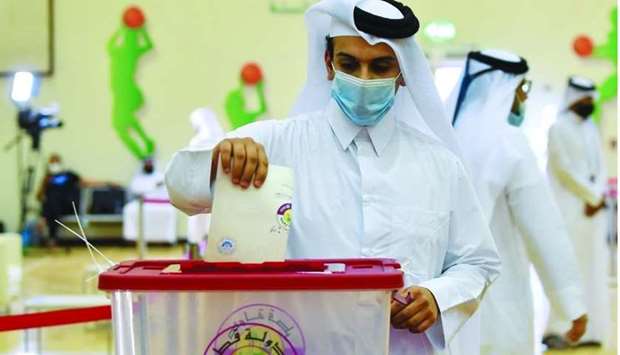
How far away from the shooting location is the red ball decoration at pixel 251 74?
12656 mm

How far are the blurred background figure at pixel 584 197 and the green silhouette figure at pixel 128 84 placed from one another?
761 centimetres

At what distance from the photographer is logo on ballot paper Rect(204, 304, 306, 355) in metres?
1.23

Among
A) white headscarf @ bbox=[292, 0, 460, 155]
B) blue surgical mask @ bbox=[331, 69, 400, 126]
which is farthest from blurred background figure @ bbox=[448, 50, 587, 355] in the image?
blue surgical mask @ bbox=[331, 69, 400, 126]

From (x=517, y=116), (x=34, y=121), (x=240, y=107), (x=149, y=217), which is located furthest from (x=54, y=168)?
(x=517, y=116)

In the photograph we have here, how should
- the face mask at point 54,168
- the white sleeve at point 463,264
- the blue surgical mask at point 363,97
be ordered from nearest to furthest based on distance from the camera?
the white sleeve at point 463,264 → the blue surgical mask at point 363,97 → the face mask at point 54,168

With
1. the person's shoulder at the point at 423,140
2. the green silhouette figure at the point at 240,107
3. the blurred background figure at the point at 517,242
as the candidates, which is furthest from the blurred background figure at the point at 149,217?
the person's shoulder at the point at 423,140

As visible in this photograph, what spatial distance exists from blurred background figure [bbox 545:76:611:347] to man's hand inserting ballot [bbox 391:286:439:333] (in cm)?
478

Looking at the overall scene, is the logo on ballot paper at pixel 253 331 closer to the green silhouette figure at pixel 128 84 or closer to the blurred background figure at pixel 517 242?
the blurred background figure at pixel 517 242

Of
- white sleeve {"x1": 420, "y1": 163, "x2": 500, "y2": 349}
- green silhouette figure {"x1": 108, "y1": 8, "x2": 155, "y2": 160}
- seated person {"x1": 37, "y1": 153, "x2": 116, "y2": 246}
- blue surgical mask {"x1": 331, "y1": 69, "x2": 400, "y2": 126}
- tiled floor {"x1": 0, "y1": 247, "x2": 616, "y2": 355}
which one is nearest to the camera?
white sleeve {"x1": 420, "y1": 163, "x2": 500, "y2": 349}

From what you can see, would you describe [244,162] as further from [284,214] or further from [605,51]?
[605,51]

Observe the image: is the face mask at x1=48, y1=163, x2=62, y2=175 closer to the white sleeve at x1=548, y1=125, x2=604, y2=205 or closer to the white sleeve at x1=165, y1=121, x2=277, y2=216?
the white sleeve at x1=548, y1=125, x2=604, y2=205

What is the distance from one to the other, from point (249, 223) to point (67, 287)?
A: 7757mm

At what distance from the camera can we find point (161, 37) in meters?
12.8

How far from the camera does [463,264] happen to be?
1698 millimetres
